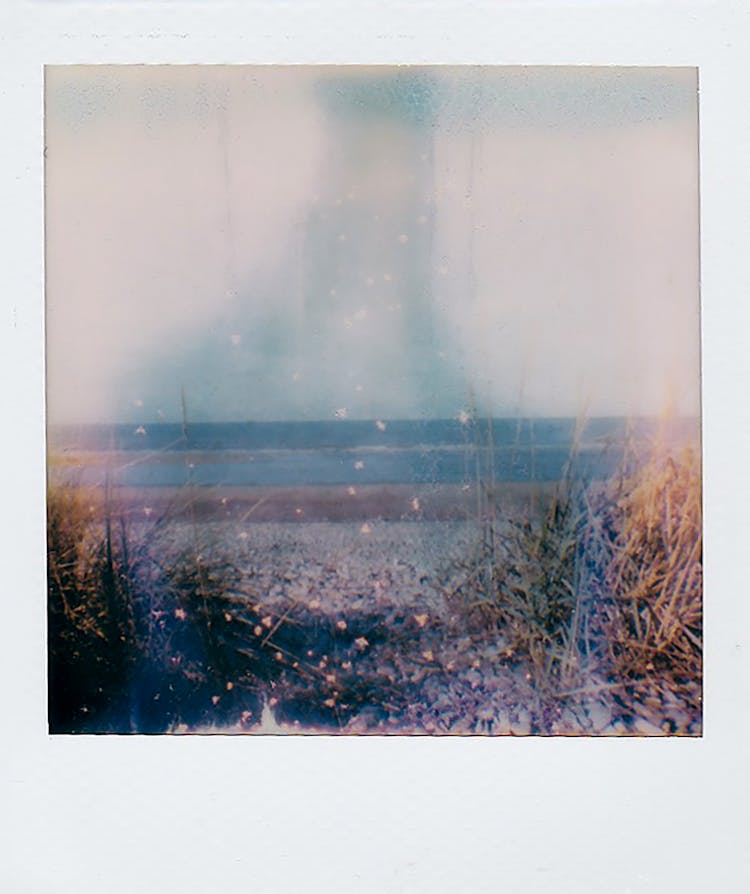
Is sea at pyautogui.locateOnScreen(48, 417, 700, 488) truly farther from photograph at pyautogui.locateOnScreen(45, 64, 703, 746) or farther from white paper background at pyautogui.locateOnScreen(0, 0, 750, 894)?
white paper background at pyautogui.locateOnScreen(0, 0, 750, 894)

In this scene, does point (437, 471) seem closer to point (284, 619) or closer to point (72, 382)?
point (284, 619)

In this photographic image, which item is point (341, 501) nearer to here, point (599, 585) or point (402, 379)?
point (402, 379)

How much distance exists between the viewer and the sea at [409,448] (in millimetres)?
1676

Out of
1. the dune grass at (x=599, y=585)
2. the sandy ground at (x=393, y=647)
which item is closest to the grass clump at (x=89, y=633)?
the sandy ground at (x=393, y=647)

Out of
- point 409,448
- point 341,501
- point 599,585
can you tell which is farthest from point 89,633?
point 599,585

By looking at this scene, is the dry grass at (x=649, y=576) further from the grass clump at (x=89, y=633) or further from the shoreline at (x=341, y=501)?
the grass clump at (x=89, y=633)

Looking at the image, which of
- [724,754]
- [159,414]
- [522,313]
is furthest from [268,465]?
[724,754]

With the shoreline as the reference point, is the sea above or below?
above

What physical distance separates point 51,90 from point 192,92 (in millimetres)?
273

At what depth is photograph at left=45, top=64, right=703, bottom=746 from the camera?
5.49ft

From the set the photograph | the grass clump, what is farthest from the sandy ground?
the grass clump

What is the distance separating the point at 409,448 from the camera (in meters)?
1.68

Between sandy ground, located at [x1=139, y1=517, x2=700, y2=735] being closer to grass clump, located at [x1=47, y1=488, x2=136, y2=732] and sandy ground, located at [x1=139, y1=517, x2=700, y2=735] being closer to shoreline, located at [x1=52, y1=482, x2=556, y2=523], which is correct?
shoreline, located at [x1=52, y1=482, x2=556, y2=523]

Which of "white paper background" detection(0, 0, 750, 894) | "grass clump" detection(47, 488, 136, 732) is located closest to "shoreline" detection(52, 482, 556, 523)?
"grass clump" detection(47, 488, 136, 732)
